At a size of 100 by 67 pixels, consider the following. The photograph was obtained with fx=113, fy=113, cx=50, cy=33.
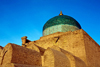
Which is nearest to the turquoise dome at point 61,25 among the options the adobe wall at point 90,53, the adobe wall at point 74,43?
the adobe wall at point 74,43

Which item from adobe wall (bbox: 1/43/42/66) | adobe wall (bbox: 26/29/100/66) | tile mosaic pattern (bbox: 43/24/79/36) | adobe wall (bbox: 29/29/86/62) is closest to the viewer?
adobe wall (bbox: 1/43/42/66)

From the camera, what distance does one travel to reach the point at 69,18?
41.6 feet

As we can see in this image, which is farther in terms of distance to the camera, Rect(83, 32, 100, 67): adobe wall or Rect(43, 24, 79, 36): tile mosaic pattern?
Rect(43, 24, 79, 36): tile mosaic pattern

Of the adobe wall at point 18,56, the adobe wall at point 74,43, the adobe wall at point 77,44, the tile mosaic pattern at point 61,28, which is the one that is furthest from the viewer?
the tile mosaic pattern at point 61,28

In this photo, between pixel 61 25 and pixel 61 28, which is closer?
pixel 61 28

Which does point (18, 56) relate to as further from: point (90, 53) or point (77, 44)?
point (90, 53)

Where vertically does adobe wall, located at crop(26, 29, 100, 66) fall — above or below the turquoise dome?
below

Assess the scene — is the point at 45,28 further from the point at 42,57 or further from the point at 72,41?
the point at 42,57

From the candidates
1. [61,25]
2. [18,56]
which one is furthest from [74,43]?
[18,56]

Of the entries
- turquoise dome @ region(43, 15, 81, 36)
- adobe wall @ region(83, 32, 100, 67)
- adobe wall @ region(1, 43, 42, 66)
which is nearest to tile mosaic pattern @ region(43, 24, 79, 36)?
turquoise dome @ region(43, 15, 81, 36)

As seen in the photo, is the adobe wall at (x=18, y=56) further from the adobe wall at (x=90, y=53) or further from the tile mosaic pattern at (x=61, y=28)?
the tile mosaic pattern at (x=61, y=28)

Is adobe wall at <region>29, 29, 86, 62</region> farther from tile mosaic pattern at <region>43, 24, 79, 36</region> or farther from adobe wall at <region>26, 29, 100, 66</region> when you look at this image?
tile mosaic pattern at <region>43, 24, 79, 36</region>

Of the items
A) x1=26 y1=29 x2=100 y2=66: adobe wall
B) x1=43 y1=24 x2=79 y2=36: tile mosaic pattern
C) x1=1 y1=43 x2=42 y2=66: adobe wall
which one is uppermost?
x1=43 y1=24 x2=79 y2=36: tile mosaic pattern

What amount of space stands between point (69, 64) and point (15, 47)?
10.5ft
